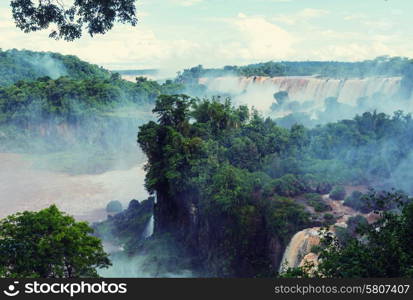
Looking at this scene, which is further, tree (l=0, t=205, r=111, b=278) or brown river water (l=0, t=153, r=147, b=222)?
brown river water (l=0, t=153, r=147, b=222)

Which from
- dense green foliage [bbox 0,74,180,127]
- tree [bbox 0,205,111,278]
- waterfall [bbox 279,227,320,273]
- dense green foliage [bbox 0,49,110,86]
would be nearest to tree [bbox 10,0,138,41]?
tree [bbox 0,205,111,278]

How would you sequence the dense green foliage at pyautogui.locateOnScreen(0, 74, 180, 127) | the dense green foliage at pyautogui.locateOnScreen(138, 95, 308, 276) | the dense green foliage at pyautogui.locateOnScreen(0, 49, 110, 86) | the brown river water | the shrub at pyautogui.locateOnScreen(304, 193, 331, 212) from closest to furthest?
1. the dense green foliage at pyautogui.locateOnScreen(138, 95, 308, 276)
2. the shrub at pyautogui.locateOnScreen(304, 193, 331, 212)
3. the brown river water
4. the dense green foliage at pyautogui.locateOnScreen(0, 74, 180, 127)
5. the dense green foliage at pyautogui.locateOnScreen(0, 49, 110, 86)

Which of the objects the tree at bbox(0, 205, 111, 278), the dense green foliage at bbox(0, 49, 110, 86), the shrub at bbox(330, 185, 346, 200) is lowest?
the shrub at bbox(330, 185, 346, 200)

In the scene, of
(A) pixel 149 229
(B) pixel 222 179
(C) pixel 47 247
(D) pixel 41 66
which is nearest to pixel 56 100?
(D) pixel 41 66

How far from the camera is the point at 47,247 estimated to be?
1587cm

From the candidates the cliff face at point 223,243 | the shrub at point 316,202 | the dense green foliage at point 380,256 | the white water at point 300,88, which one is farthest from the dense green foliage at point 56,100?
the dense green foliage at point 380,256

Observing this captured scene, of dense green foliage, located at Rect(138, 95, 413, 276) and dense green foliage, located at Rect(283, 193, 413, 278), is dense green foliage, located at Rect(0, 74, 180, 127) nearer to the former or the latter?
dense green foliage, located at Rect(138, 95, 413, 276)

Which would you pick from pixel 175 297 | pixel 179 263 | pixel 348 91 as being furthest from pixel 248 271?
pixel 348 91

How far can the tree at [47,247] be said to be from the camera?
50.7 ft

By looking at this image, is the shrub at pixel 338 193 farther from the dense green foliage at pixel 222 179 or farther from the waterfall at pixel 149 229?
the waterfall at pixel 149 229

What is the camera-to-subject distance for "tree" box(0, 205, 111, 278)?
609 inches

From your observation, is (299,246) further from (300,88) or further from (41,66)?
(41,66)

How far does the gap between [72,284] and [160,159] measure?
25264 millimetres

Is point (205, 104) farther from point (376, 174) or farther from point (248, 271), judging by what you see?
point (248, 271)
